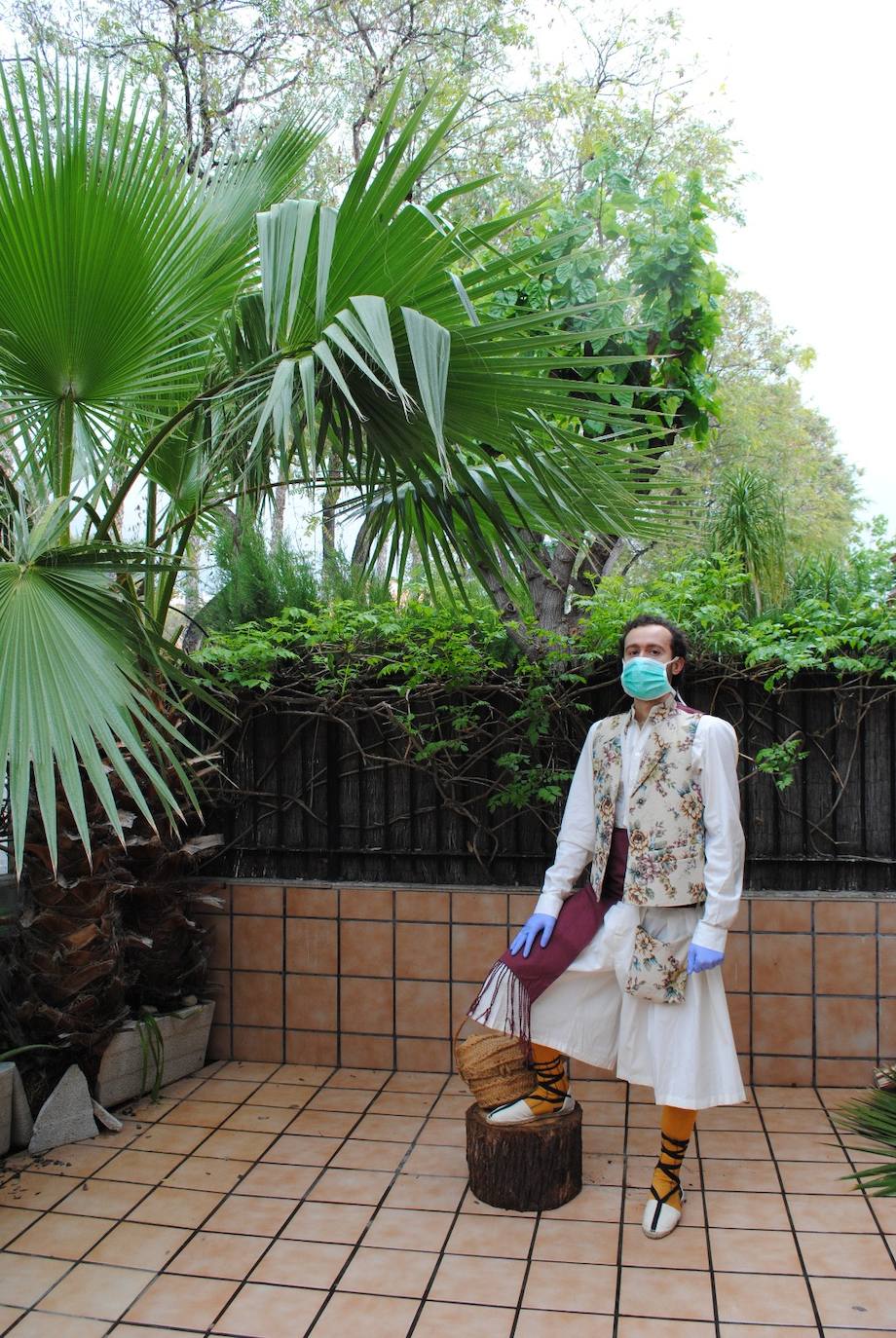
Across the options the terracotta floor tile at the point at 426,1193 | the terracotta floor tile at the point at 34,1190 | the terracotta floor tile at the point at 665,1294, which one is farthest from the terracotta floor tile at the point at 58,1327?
the terracotta floor tile at the point at 665,1294

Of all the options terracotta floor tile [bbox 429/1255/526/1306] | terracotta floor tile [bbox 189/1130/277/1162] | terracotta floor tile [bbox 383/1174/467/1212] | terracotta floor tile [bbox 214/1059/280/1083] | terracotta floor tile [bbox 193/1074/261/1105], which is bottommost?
terracotta floor tile [bbox 214/1059/280/1083]

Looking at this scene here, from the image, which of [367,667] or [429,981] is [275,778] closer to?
[367,667]

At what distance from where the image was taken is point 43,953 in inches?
122

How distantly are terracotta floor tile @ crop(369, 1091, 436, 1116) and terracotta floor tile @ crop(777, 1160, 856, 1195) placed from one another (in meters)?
A: 1.17

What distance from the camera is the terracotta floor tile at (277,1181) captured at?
9.30 feet

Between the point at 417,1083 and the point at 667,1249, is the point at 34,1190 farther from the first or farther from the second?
the point at 667,1249

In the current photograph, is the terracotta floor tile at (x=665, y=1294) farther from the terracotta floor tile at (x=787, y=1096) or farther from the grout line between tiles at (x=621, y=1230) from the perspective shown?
the terracotta floor tile at (x=787, y=1096)

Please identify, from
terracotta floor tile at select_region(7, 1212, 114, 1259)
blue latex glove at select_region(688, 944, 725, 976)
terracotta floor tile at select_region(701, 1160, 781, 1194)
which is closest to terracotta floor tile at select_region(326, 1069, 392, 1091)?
terracotta floor tile at select_region(7, 1212, 114, 1259)

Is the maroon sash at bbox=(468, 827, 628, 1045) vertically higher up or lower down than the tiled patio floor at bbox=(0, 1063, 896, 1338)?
higher up

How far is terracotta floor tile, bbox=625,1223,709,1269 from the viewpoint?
95.7 inches

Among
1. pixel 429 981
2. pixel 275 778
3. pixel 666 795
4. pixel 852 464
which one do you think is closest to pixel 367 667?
pixel 275 778

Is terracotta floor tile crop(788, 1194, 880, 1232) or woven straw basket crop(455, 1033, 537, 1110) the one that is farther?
woven straw basket crop(455, 1033, 537, 1110)

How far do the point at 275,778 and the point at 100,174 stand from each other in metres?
2.25

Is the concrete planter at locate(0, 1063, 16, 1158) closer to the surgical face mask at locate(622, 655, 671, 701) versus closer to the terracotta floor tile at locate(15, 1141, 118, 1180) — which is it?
the terracotta floor tile at locate(15, 1141, 118, 1180)
